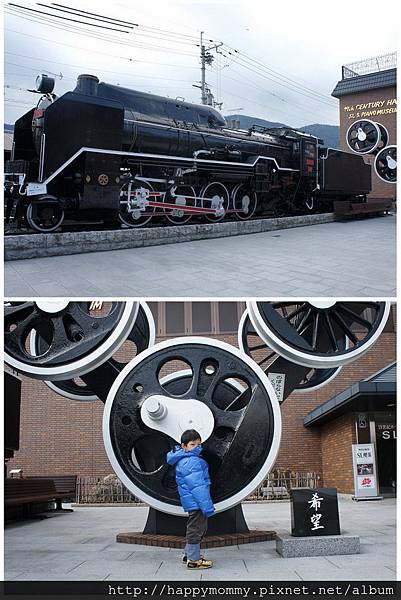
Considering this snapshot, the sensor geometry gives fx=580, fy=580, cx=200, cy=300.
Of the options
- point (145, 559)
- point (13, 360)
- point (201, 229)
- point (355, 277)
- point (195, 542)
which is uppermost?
point (201, 229)

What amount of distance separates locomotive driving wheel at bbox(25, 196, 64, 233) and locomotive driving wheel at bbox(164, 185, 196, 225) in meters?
2.13

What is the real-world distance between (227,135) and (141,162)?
3.07 metres

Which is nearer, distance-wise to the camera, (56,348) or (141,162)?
(56,348)

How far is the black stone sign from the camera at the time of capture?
13.9 ft

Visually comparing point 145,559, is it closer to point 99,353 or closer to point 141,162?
point 99,353

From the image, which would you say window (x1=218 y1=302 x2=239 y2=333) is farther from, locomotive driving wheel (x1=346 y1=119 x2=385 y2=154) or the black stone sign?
the black stone sign

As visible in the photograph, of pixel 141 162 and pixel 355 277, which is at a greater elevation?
pixel 141 162

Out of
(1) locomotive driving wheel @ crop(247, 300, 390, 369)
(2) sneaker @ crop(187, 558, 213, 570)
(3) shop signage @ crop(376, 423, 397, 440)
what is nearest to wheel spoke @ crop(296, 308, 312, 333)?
(1) locomotive driving wheel @ crop(247, 300, 390, 369)

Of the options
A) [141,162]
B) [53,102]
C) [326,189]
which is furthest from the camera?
[326,189]

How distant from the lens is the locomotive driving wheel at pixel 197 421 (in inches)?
175

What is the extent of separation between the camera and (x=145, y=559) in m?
3.98

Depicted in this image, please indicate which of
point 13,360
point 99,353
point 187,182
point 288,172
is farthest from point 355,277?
point 288,172

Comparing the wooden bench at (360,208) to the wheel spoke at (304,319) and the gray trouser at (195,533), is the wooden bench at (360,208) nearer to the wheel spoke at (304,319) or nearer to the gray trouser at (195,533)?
the wheel spoke at (304,319)

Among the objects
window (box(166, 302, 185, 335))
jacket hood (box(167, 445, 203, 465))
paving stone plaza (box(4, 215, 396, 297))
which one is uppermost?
paving stone plaza (box(4, 215, 396, 297))
